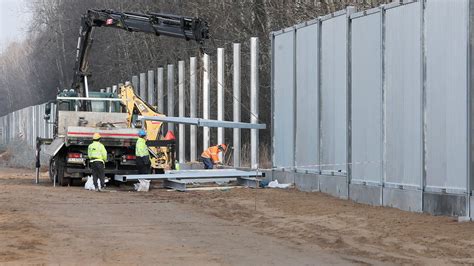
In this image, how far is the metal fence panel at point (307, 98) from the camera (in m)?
25.0

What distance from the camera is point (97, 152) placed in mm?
27344

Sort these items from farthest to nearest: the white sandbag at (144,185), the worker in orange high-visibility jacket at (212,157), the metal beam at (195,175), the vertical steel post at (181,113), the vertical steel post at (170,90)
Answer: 1. the vertical steel post at (170,90)
2. the vertical steel post at (181,113)
3. the worker in orange high-visibility jacket at (212,157)
4. the white sandbag at (144,185)
5. the metal beam at (195,175)

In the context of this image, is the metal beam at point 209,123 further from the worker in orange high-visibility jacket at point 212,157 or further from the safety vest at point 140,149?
the worker in orange high-visibility jacket at point 212,157

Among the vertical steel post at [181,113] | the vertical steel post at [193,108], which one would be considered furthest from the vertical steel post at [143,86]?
the vertical steel post at [193,108]

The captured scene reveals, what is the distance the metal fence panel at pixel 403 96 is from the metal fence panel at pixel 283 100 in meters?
6.41

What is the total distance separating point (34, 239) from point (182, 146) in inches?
1023

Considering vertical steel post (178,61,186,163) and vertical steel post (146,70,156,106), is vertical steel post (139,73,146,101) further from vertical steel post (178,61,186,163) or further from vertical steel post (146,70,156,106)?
vertical steel post (178,61,186,163)

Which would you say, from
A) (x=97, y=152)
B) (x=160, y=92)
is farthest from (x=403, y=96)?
(x=160, y=92)

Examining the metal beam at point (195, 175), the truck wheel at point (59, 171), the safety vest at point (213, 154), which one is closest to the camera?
the metal beam at point (195, 175)

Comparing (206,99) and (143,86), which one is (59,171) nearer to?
(206,99)

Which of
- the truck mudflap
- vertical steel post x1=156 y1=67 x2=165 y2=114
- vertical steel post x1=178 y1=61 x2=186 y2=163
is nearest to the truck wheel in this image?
the truck mudflap

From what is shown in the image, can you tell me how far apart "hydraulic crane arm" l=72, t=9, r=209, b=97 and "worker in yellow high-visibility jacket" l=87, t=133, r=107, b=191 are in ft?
13.3

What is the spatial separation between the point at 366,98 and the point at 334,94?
2.09 meters

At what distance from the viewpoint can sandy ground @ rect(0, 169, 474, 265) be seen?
13273 millimetres
